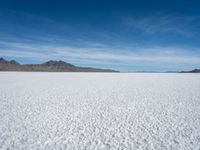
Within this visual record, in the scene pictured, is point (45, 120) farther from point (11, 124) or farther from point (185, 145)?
point (185, 145)

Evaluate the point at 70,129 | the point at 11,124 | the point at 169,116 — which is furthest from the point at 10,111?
the point at 169,116

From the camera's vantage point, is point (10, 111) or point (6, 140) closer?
point (6, 140)

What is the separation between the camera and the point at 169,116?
3.64 meters

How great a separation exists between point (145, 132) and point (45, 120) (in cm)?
202

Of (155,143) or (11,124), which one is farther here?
(11,124)

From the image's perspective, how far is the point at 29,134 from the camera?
2.67 metres

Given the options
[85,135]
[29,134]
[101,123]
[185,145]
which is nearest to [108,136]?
[85,135]

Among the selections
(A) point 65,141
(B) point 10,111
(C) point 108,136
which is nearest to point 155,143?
(C) point 108,136

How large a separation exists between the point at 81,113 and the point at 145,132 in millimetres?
1657

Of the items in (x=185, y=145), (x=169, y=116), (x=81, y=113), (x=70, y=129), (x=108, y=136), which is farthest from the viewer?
(x=81, y=113)

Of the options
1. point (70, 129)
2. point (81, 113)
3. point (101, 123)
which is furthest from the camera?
point (81, 113)

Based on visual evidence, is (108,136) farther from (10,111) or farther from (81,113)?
(10,111)

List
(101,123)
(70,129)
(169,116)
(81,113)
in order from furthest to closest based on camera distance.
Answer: (81,113) < (169,116) < (101,123) < (70,129)

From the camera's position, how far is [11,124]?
3096 mm
